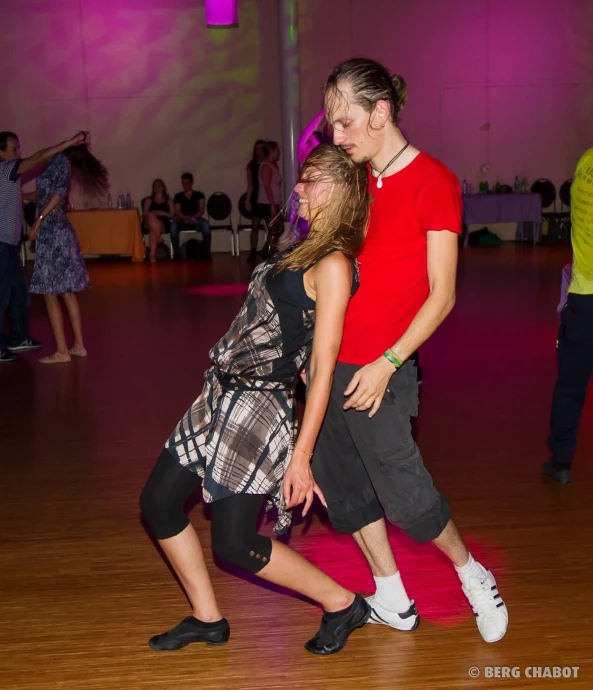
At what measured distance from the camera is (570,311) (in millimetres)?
3316

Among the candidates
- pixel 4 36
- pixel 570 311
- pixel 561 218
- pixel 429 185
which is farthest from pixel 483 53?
pixel 429 185

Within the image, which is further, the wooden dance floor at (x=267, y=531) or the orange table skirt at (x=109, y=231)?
the orange table skirt at (x=109, y=231)

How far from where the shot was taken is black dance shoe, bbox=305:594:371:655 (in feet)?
7.36

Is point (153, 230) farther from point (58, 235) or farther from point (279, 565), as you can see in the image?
point (279, 565)

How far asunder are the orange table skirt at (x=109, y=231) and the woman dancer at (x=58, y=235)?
6.64 metres

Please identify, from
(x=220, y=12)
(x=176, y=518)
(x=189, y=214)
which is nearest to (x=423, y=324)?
(x=176, y=518)

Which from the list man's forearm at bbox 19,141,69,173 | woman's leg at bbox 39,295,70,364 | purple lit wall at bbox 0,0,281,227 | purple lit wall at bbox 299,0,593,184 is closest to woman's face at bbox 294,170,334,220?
man's forearm at bbox 19,141,69,173

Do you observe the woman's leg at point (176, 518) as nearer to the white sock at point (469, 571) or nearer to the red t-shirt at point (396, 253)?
the red t-shirt at point (396, 253)

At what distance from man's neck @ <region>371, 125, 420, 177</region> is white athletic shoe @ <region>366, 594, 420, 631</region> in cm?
114

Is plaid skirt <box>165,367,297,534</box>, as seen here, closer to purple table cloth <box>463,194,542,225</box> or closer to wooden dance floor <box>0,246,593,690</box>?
wooden dance floor <box>0,246,593,690</box>

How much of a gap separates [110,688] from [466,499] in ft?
5.31

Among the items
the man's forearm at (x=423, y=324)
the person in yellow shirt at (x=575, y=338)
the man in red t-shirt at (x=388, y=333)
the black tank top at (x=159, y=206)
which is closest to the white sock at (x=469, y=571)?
the man in red t-shirt at (x=388, y=333)

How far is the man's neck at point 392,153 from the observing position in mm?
2078

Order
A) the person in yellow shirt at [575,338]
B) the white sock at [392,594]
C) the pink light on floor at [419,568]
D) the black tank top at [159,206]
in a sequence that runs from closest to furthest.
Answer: the white sock at [392,594]
the pink light on floor at [419,568]
the person in yellow shirt at [575,338]
the black tank top at [159,206]
